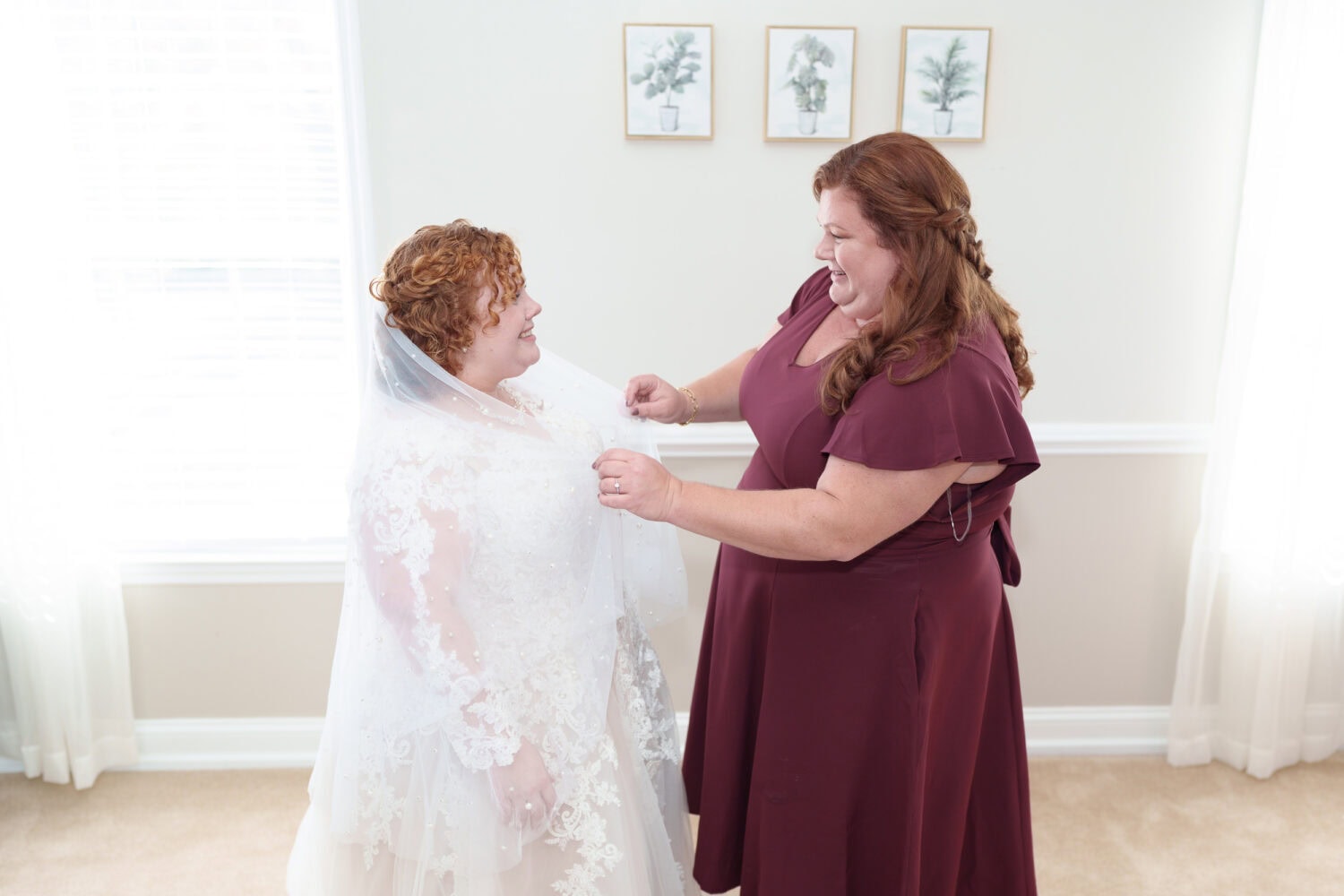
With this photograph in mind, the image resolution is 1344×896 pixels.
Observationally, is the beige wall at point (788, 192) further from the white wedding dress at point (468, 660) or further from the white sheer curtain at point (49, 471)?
the white wedding dress at point (468, 660)

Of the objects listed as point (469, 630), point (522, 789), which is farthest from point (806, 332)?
point (522, 789)

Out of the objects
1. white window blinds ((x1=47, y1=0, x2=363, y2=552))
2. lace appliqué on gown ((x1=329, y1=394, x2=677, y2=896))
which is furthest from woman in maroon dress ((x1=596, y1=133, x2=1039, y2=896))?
white window blinds ((x1=47, y1=0, x2=363, y2=552))

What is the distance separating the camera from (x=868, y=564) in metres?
1.70

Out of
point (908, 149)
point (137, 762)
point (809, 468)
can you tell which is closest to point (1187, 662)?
point (809, 468)

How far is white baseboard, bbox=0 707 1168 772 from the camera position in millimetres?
2818

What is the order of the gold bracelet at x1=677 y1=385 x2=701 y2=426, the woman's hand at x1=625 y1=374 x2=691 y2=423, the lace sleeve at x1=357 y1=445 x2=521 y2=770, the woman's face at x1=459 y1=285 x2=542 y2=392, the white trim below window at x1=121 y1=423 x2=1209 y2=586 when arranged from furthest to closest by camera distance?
the white trim below window at x1=121 y1=423 x2=1209 y2=586 < the gold bracelet at x1=677 y1=385 x2=701 y2=426 < the woman's hand at x1=625 y1=374 x2=691 y2=423 < the woman's face at x1=459 y1=285 x2=542 y2=392 < the lace sleeve at x1=357 y1=445 x2=521 y2=770

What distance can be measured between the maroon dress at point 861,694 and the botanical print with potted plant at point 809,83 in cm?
Result: 69

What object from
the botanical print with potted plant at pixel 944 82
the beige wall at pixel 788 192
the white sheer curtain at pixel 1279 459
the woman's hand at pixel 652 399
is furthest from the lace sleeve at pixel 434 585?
the white sheer curtain at pixel 1279 459

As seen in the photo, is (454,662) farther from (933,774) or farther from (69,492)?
(69,492)

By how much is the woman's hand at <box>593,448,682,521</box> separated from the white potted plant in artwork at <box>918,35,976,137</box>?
139 centimetres

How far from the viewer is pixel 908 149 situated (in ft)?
4.98

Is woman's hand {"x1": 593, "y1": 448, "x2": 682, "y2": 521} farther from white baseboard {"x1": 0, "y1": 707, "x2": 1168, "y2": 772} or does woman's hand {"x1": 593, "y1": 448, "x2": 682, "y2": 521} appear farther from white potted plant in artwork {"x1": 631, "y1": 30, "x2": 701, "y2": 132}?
white baseboard {"x1": 0, "y1": 707, "x2": 1168, "y2": 772}

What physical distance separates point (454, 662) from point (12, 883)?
5.54ft

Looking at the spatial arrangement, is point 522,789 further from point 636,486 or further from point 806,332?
point 806,332
